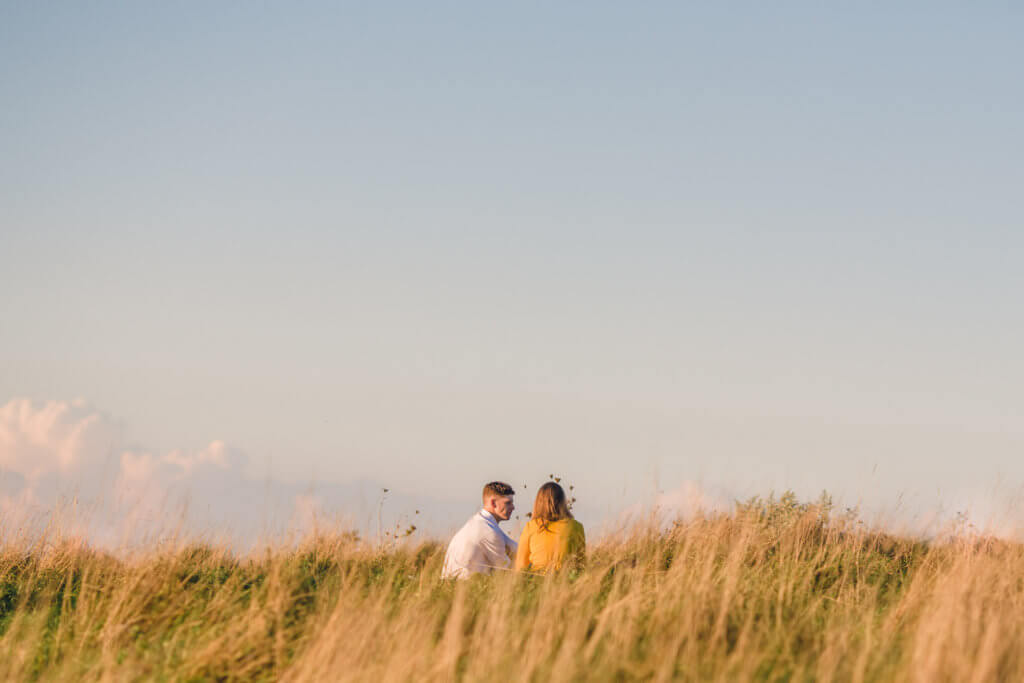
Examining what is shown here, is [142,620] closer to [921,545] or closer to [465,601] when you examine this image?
[465,601]

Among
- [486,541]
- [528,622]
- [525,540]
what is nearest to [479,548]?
[486,541]

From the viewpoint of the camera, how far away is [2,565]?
11.6 meters

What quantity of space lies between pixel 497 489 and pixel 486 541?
0.54 metres

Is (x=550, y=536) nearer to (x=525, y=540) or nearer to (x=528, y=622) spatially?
(x=525, y=540)

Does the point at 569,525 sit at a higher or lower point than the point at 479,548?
higher

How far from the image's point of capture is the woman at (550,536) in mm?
9602

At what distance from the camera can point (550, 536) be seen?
31.8ft

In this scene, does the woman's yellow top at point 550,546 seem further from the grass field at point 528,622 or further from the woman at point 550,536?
the grass field at point 528,622

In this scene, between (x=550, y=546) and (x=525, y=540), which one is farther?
(x=525, y=540)

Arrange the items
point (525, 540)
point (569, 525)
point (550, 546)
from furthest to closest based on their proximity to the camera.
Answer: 1. point (525, 540)
2. point (569, 525)
3. point (550, 546)

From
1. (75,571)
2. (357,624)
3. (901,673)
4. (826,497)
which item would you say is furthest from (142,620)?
(826,497)

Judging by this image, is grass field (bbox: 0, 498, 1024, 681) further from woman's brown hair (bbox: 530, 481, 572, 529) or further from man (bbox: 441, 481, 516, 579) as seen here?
woman's brown hair (bbox: 530, 481, 572, 529)

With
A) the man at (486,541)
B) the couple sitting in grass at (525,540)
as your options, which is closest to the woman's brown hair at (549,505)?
the couple sitting in grass at (525,540)

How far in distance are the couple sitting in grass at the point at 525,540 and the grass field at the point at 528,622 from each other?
30cm
